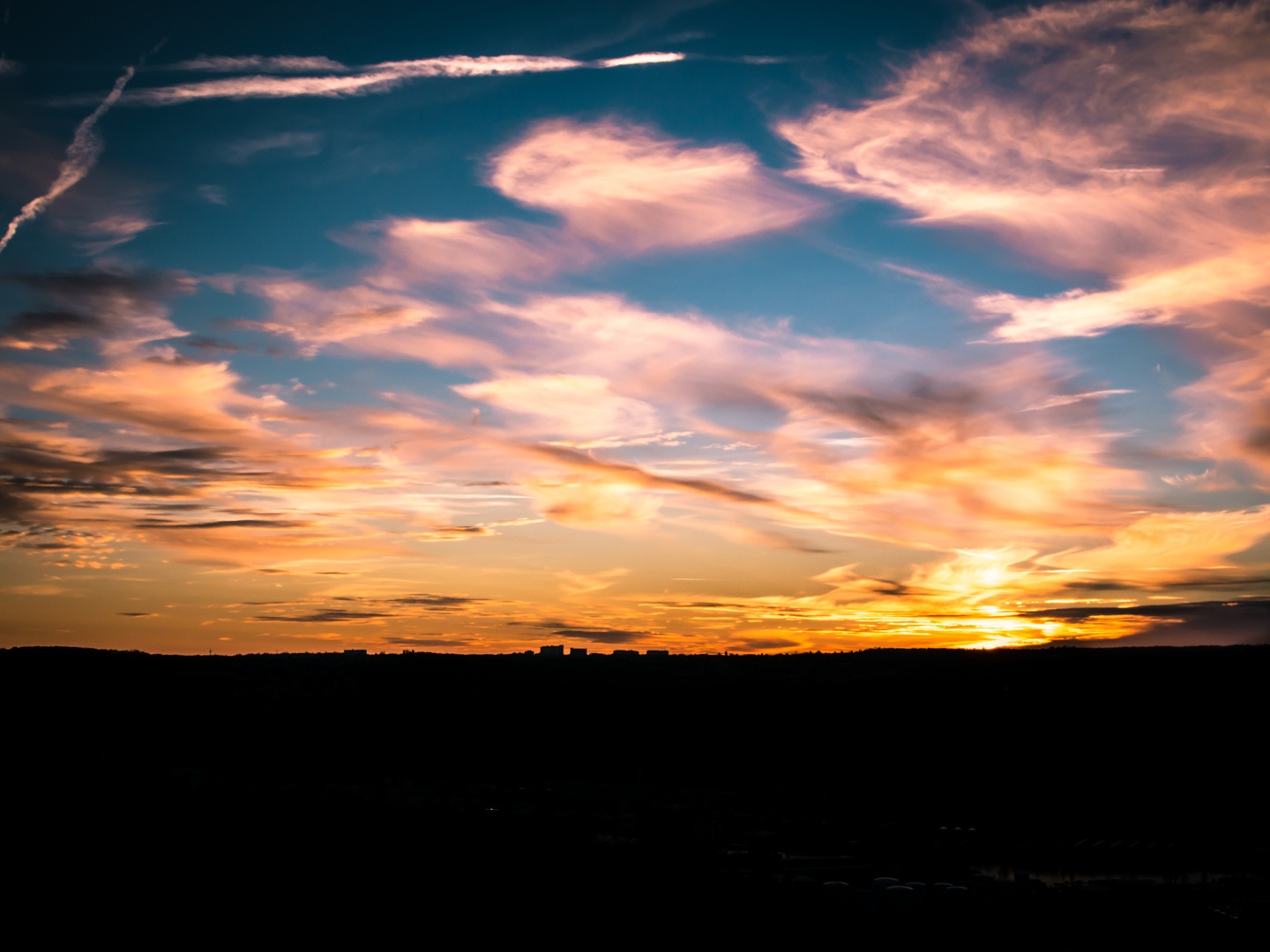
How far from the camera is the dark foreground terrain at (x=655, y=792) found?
1366 inches

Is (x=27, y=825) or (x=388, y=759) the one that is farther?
(x=388, y=759)

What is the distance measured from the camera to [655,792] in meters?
71.3

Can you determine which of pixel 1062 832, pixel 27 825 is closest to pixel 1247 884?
pixel 1062 832

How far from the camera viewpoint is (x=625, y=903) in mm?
34562

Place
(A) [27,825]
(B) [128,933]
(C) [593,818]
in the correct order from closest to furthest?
1. (B) [128,933]
2. (A) [27,825]
3. (C) [593,818]

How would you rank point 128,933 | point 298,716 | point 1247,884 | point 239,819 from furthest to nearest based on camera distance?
point 298,716 < point 239,819 < point 1247,884 < point 128,933

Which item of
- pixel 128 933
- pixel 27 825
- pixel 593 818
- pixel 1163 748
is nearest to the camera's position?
pixel 128 933

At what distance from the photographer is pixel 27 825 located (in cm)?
4572

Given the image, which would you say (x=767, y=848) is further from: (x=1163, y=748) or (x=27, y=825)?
(x=1163, y=748)

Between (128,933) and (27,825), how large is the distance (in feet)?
73.0

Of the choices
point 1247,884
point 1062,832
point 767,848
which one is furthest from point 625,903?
point 1062,832

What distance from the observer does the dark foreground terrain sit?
114 feet

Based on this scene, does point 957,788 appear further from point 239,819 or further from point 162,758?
point 162,758

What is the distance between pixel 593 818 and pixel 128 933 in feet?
105
